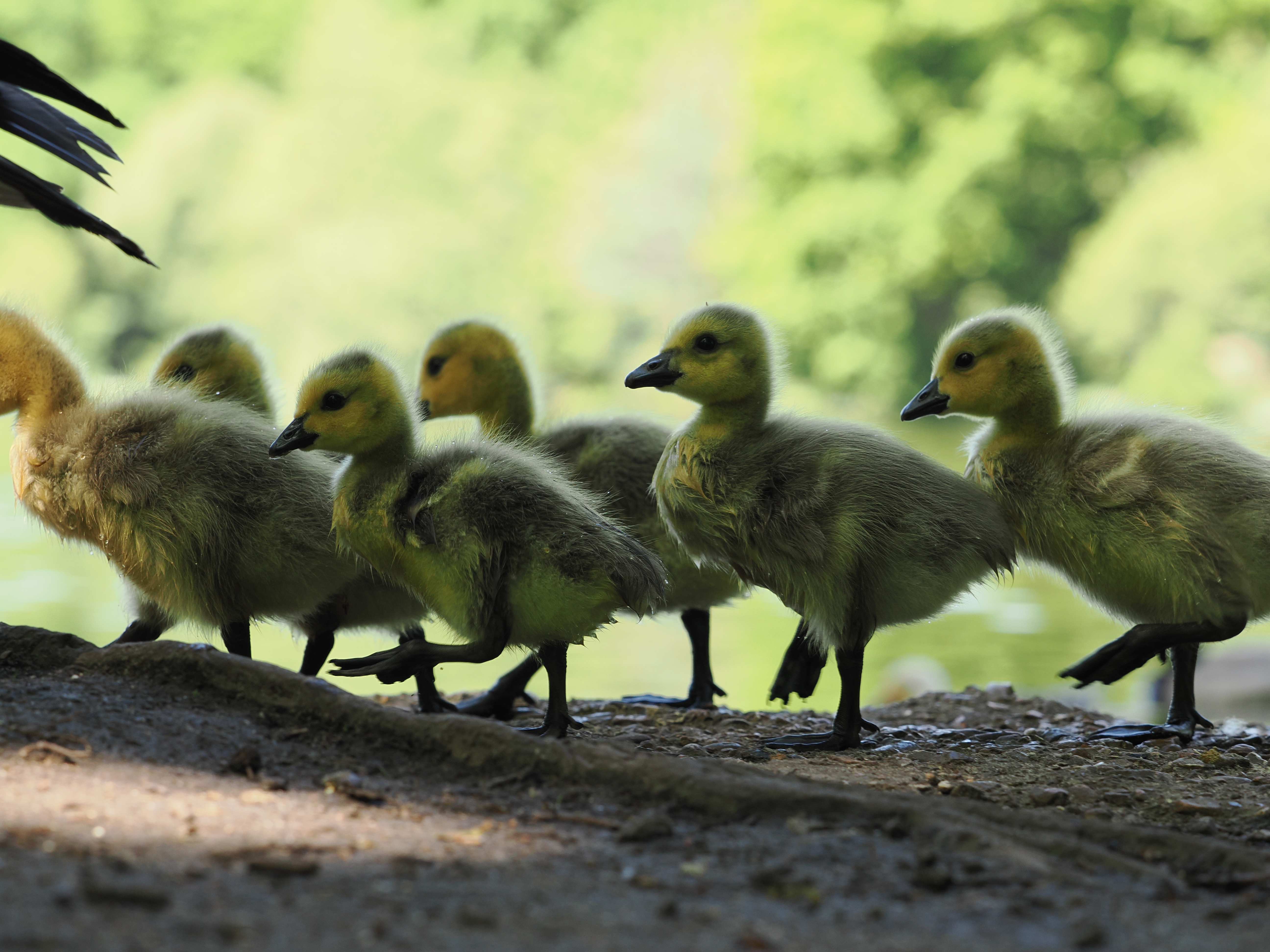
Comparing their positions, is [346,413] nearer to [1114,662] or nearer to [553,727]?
[553,727]

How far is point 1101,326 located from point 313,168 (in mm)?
15331

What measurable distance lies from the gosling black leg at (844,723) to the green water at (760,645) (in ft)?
15.6

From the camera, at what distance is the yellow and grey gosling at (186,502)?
425 cm

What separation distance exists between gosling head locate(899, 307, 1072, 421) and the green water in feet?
16.1

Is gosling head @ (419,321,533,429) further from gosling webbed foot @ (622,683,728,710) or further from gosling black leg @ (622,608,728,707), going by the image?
gosling webbed foot @ (622,683,728,710)

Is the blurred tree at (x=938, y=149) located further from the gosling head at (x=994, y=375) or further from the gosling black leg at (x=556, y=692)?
the gosling black leg at (x=556, y=692)

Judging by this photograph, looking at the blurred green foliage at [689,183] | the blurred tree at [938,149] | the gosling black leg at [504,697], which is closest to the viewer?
the gosling black leg at [504,697]

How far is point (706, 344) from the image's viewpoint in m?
4.45

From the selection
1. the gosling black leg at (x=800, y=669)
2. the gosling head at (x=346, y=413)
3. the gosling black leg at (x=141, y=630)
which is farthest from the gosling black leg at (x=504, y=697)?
the gosling head at (x=346, y=413)

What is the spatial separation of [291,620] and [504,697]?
90 centimetres

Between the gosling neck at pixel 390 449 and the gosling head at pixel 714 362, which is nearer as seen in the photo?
the gosling neck at pixel 390 449

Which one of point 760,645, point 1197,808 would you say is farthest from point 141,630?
point 760,645

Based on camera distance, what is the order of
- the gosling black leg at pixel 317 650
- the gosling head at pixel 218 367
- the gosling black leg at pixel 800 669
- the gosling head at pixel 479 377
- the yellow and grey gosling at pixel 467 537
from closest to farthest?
the yellow and grey gosling at pixel 467 537, the gosling black leg at pixel 317 650, the gosling black leg at pixel 800 669, the gosling head at pixel 218 367, the gosling head at pixel 479 377

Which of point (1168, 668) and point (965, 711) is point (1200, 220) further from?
point (965, 711)
